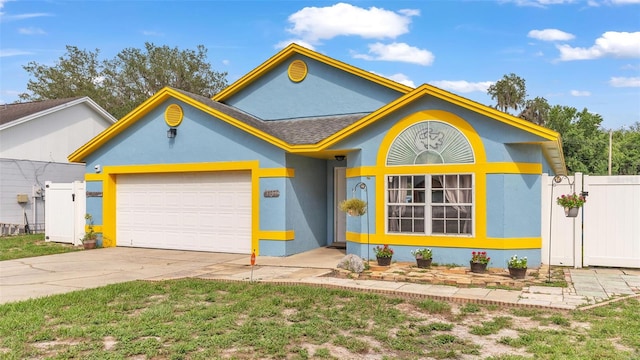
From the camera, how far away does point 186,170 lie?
13789 mm

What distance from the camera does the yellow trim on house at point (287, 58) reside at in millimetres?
14281

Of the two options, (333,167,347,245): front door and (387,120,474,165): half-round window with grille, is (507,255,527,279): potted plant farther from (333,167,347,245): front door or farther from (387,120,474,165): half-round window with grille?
(333,167,347,245): front door

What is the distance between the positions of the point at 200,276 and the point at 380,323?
474 centimetres

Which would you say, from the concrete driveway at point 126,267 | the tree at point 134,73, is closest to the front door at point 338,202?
the concrete driveway at point 126,267

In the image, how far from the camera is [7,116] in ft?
72.2

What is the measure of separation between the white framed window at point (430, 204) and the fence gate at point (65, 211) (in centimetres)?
1037

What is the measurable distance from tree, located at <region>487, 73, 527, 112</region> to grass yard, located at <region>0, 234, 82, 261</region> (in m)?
43.3

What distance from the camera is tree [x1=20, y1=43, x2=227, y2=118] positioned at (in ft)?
140

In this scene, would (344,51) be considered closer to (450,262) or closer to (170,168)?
(170,168)

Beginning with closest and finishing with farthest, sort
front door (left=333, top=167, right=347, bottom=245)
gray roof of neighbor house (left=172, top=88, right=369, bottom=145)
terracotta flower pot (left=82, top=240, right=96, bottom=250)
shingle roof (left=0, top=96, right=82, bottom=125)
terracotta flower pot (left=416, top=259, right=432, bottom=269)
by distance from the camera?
terracotta flower pot (left=416, top=259, right=432, bottom=269) → gray roof of neighbor house (left=172, top=88, right=369, bottom=145) → front door (left=333, top=167, right=347, bottom=245) → terracotta flower pot (left=82, top=240, right=96, bottom=250) → shingle roof (left=0, top=96, right=82, bottom=125)

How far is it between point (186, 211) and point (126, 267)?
3.20 m

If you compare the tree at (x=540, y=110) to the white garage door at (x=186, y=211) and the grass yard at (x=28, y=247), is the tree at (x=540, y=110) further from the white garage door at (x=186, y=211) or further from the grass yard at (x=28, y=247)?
the grass yard at (x=28, y=247)

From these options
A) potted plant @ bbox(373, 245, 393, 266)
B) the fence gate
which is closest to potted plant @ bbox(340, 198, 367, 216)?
potted plant @ bbox(373, 245, 393, 266)

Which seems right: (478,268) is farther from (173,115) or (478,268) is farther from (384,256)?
(173,115)
